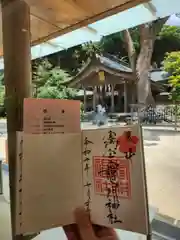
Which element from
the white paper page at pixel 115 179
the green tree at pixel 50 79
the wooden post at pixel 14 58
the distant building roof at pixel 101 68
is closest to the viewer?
the white paper page at pixel 115 179

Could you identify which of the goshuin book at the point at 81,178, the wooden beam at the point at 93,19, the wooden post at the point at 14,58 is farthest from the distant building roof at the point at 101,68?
the goshuin book at the point at 81,178

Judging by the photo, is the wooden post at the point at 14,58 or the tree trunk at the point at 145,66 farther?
the tree trunk at the point at 145,66

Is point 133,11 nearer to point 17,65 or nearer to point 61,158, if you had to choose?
point 17,65

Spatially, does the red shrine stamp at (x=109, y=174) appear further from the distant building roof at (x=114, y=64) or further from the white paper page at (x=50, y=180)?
the distant building roof at (x=114, y=64)

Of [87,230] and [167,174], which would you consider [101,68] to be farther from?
[87,230]

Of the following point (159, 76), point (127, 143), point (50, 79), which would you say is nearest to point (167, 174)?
point (159, 76)


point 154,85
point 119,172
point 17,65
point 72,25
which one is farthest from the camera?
point 154,85

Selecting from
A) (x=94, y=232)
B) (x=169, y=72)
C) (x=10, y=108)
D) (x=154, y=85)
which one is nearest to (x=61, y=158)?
(x=94, y=232)
